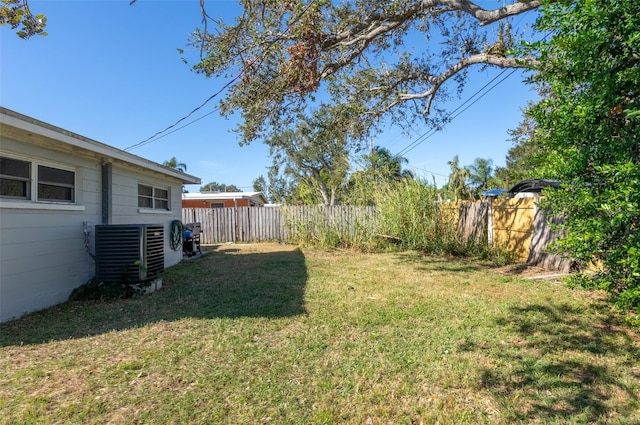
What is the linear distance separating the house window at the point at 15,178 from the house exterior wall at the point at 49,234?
96 mm

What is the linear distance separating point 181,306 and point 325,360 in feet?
8.66

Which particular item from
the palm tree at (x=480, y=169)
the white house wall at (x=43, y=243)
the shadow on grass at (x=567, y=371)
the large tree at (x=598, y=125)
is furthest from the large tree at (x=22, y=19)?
the palm tree at (x=480, y=169)

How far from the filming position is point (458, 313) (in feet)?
14.3

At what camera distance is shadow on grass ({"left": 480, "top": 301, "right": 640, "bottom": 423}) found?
2.30 m

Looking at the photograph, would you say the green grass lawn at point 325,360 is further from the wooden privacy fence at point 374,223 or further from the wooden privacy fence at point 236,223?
the wooden privacy fence at point 236,223

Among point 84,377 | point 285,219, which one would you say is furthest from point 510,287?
point 285,219

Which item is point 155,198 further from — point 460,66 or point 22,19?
point 460,66

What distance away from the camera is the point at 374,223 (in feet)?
36.1

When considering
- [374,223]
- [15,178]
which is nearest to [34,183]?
[15,178]

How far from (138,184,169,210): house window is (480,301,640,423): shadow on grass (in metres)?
7.26

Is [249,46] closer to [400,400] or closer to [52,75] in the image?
[52,75]

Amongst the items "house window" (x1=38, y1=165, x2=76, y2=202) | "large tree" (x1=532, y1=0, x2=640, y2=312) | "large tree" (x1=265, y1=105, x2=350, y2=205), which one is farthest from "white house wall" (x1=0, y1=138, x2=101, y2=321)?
"large tree" (x1=265, y1=105, x2=350, y2=205)

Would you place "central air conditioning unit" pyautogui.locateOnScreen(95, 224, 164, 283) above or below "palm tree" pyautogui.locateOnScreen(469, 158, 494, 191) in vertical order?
below

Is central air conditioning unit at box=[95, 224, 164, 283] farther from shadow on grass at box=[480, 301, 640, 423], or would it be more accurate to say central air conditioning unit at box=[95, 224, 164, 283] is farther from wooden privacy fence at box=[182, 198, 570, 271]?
wooden privacy fence at box=[182, 198, 570, 271]
